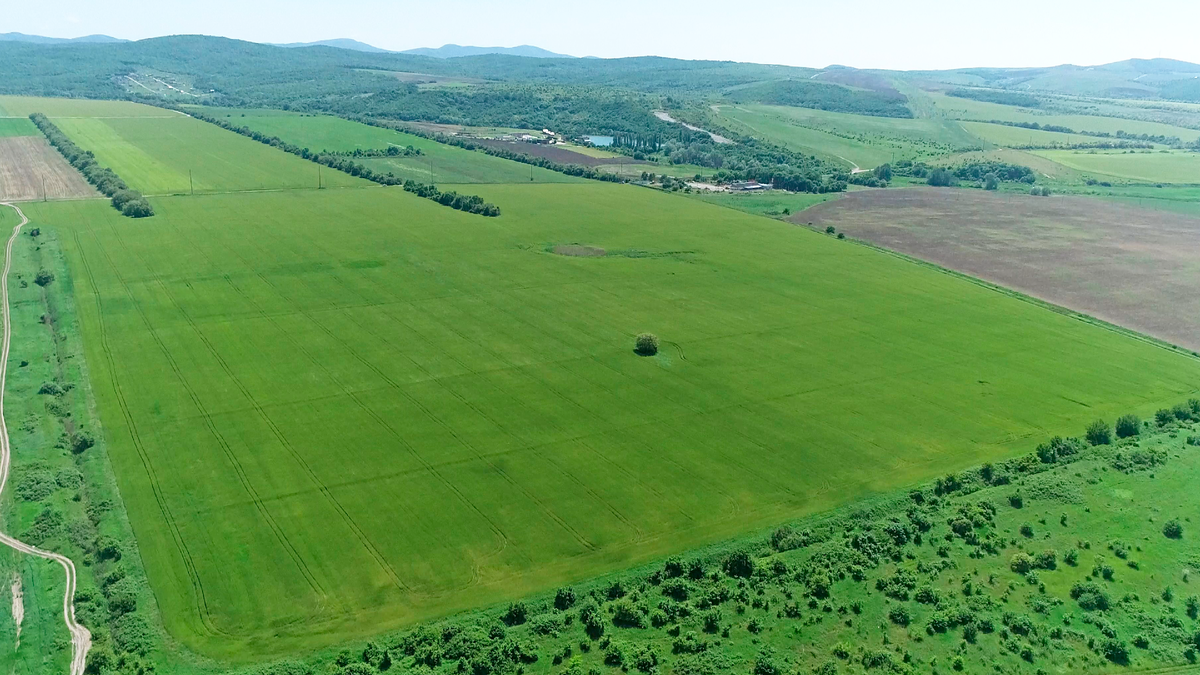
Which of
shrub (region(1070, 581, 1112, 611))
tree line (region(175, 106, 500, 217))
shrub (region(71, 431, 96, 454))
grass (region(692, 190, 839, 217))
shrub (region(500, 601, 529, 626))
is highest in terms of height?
tree line (region(175, 106, 500, 217))

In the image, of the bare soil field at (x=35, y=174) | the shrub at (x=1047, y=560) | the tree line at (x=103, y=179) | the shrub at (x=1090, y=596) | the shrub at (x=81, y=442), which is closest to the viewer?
the shrub at (x=1090, y=596)

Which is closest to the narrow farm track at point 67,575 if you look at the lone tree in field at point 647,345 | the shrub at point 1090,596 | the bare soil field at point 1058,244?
the lone tree in field at point 647,345

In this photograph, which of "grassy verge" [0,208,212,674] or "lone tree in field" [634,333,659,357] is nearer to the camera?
"grassy verge" [0,208,212,674]

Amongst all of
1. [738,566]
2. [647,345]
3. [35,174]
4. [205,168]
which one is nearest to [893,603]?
[738,566]

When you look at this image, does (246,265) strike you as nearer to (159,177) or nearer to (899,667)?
(159,177)

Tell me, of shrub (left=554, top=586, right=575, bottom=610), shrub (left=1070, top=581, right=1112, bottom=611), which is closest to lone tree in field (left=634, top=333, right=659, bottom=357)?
shrub (left=554, top=586, right=575, bottom=610)

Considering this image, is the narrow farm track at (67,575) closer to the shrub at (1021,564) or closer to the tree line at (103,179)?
the shrub at (1021,564)

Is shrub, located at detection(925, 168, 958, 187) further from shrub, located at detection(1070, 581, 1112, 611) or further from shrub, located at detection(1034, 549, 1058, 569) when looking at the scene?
shrub, located at detection(1070, 581, 1112, 611)
